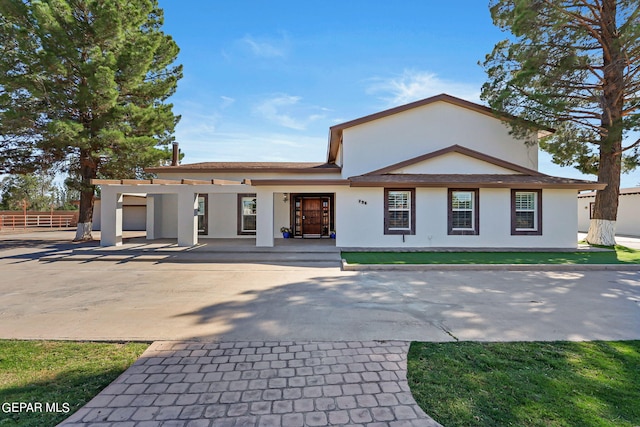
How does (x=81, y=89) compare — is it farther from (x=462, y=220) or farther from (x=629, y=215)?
(x=629, y=215)

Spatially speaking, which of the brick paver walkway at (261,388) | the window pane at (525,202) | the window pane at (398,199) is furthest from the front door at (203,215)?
the window pane at (525,202)

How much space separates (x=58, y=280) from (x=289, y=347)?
707 centimetres

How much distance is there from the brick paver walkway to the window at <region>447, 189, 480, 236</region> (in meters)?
10.0

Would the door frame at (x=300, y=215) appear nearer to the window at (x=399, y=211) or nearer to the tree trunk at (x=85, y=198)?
the window at (x=399, y=211)

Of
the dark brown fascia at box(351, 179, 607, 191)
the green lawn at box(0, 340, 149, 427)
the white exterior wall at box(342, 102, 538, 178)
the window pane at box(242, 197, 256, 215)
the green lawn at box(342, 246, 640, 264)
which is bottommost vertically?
the green lawn at box(0, 340, 149, 427)

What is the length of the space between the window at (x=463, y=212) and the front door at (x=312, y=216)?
637 centimetres

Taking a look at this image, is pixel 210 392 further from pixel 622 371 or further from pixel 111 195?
pixel 111 195

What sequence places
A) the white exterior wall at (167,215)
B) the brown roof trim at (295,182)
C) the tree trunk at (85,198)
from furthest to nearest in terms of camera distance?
the white exterior wall at (167,215), the tree trunk at (85,198), the brown roof trim at (295,182)

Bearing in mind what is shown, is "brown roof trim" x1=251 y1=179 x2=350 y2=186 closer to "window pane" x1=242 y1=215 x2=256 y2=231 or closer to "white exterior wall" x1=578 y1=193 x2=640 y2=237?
"window pane" x1=242 y1=215 x2=256 y2=231

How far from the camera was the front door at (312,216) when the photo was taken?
644 inches

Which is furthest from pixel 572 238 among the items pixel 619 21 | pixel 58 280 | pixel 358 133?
pixel 58 280

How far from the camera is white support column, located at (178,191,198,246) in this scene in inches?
520

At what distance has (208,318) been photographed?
4.98 metres

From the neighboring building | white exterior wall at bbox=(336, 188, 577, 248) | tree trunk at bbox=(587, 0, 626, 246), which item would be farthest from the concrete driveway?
the neighboring building
